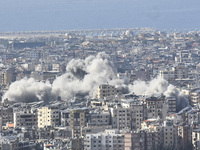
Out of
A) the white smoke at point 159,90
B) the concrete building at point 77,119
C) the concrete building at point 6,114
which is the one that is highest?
the white smoke at point 159,90

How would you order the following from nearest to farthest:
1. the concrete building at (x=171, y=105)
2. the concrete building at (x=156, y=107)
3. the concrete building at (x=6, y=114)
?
the concrete building at (x=156, y=107) → the concrete building at (x=6, y=114) → the concrete building at (x=171, y=105)

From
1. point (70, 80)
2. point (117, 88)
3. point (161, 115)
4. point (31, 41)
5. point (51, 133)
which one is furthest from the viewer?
point (31, 41)

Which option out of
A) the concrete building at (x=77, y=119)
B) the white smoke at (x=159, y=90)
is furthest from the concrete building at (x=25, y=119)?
the white smoke at (x=159, y=90)

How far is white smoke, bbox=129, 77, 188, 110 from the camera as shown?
74456 mm

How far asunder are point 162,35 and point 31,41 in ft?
68.5

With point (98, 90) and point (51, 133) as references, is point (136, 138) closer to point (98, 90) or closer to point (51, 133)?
point (51, 133)

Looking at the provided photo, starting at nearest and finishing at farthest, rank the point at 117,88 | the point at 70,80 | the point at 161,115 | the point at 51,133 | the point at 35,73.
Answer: the point at 51,133 < the point at 161,115 < the point at 117,88 < the point at 70,80 < the point at 35,73

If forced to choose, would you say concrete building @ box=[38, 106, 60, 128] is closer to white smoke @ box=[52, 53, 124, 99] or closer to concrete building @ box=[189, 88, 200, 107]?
concrete building @ box=[189, 88, 200, 107]

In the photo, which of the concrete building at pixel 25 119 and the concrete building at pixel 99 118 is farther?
the concrete building at pixel 25 119

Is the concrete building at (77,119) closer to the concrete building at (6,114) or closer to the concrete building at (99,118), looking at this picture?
the concrete building at (99,118)

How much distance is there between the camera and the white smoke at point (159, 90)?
74.5 metres

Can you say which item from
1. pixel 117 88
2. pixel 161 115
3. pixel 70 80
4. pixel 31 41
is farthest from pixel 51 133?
pixel 31 41

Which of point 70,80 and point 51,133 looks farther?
point 70,80

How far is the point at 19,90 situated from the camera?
81.9 m
